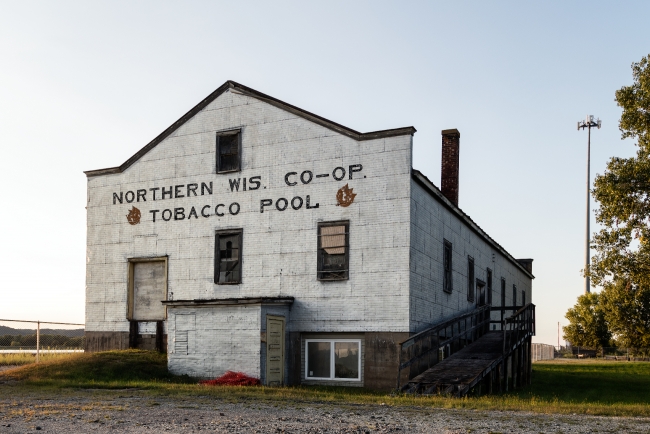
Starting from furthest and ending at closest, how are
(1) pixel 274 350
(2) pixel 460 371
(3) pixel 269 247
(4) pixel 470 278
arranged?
1. (4) pixel 470 278
2. (3) pixel 269 247
3. (1) pixel 274 350
4. (2) pixel 460 371

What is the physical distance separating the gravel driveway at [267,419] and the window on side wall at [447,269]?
464 inches

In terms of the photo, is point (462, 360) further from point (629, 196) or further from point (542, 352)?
point (542, 352)

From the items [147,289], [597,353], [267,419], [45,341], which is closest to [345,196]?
[147,289]

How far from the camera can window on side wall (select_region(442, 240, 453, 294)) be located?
26.0m

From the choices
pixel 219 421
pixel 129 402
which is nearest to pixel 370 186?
pixel 129 402

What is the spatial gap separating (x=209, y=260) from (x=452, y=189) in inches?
432

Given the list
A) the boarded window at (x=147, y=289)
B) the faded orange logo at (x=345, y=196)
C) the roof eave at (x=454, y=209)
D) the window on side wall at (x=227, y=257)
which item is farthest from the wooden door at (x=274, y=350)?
the roof eave at (x=454, y=209)

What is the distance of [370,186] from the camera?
22.4 meters

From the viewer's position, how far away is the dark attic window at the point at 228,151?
81.7 feet

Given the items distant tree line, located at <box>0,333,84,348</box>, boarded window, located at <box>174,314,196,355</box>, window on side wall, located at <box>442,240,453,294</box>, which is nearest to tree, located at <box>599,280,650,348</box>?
window on side wall, located at <box>442,240,453,294</box>

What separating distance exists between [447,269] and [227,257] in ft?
26.8

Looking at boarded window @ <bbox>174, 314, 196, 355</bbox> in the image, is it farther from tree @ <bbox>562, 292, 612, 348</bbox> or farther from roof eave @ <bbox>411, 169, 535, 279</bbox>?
tree @ <bbox>562, 292, 612, 348</bbox>

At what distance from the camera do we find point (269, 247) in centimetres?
2381

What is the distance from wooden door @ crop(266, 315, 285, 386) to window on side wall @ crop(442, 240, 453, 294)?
6.60 meters
